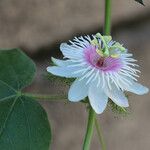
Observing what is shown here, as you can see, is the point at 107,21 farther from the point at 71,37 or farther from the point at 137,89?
the point at 71,37

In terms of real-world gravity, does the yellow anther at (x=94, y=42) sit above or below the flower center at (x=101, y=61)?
above

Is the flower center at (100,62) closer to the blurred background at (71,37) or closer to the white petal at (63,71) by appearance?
the white petal at (63,71)

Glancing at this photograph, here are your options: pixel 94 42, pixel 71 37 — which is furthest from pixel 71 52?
pixel 71 37

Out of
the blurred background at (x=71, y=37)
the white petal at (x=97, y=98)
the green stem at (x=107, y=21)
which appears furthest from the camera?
the blurred background at (x=71, y=37)

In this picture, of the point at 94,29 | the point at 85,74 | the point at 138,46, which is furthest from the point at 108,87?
the point at 138,46

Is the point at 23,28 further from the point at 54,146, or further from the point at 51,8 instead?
the point at 54,146

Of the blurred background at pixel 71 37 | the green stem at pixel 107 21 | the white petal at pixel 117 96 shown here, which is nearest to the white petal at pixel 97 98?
the white petal at pixel 117 96

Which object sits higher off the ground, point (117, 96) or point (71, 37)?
point (117, 96)
